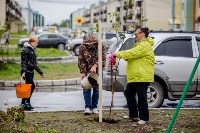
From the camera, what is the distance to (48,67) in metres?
21.1

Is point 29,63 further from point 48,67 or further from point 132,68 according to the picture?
point 48,67

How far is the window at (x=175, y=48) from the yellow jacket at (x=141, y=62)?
8.24 feet

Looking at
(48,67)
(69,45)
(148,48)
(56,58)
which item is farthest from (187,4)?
(148,48)

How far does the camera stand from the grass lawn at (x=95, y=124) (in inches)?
303

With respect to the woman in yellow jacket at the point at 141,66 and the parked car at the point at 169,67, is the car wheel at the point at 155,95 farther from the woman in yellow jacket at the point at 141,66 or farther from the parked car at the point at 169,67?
the woman in yellow jacket at the point at 141,66

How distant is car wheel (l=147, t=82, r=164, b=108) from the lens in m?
10.7

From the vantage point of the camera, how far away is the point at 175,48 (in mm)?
10953

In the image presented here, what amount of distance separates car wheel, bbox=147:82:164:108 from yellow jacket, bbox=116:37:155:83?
2355 mm

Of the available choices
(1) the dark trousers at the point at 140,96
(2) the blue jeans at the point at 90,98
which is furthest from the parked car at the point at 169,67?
(1) the dark trousers at the point at 140,96

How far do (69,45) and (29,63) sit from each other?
2621 cm

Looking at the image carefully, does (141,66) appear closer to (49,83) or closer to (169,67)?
(169,67)

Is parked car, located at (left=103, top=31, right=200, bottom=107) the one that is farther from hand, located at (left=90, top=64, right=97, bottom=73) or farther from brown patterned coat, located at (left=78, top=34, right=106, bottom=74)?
hand, located at (left=90, top=64, right=97, bottom=73)

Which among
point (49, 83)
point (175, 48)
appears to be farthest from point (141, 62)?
point (49, 83)

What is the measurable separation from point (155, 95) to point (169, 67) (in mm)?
682
